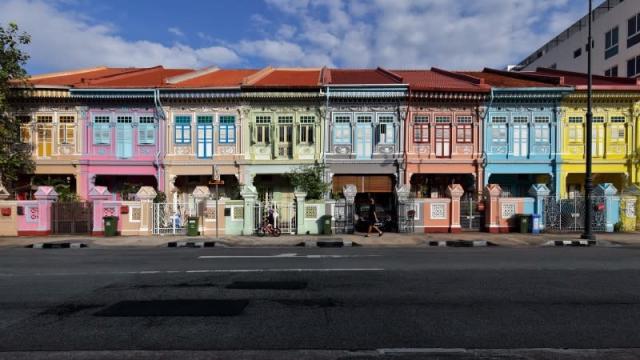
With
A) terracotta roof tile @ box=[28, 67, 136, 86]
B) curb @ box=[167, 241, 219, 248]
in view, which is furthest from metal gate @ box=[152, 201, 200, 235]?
terracotta roof tile @ box=[28, 67, 136, 86]

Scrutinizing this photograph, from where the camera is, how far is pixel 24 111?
74.8 ft

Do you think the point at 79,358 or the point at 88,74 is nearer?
the point at 79,358

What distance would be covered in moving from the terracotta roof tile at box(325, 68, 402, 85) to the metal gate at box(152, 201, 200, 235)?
9793 mm

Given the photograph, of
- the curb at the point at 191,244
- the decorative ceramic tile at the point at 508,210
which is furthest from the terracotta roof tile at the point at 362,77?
the curb at the point at 191,244

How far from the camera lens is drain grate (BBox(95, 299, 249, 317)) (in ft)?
21.4

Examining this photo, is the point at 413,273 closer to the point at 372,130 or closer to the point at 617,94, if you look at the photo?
the point at 372,130

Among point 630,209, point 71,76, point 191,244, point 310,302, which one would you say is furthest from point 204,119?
point 630,209

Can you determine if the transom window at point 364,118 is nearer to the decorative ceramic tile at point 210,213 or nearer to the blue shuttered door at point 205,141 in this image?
the blue shuttered door at point 205,141

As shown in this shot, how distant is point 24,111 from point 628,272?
26.9 meters

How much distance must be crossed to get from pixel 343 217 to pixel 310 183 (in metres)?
2.46

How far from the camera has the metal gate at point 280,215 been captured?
2020 centimetres

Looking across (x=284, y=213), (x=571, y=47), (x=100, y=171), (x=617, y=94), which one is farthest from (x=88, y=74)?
(x=571, y=47)

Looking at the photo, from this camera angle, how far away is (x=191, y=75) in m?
25.4

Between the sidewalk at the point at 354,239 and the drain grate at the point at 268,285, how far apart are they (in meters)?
8.29
